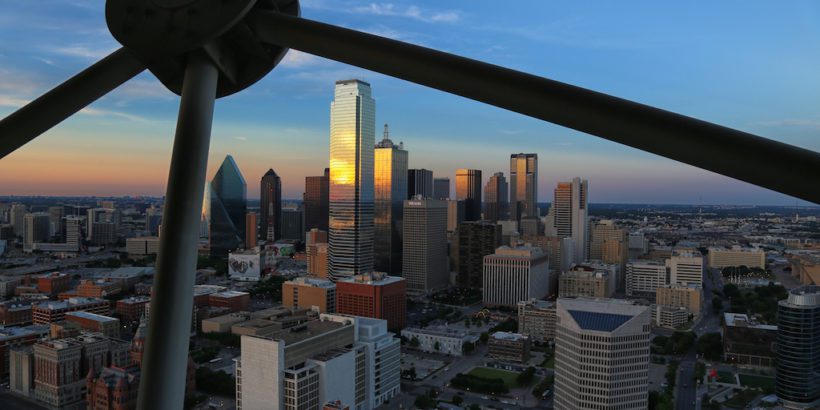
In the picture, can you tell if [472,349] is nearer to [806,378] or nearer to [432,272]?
[806,378]

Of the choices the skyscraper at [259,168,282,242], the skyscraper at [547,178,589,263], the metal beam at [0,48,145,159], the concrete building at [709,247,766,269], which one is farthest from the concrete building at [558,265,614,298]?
the skyscraper at [259,168,282,242]

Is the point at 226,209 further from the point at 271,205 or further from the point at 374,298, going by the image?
the point at 374,298

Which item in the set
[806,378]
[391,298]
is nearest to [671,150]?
[806,378]

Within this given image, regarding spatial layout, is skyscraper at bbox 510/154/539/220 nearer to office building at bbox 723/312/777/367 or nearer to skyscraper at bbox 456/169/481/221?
skyscraper at bbox 456/169/481/221

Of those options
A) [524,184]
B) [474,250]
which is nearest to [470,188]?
[524,184]

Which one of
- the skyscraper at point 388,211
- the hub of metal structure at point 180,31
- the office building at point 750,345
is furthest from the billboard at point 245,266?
the hub of metal structure at point 180,31

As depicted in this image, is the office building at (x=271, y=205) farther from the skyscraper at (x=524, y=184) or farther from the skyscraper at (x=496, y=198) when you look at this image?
the skyscraper at (x=524, y=184)
